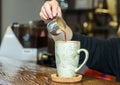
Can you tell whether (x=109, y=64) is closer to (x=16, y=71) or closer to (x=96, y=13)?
(x=16, y=71)

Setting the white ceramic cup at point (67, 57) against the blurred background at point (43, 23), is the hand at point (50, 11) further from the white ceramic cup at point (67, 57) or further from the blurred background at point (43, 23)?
the blurred background at point (43, 23)

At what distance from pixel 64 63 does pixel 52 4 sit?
21cm

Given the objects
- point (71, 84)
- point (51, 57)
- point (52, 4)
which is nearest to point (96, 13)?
point (51, 57)

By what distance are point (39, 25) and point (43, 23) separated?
6 cm

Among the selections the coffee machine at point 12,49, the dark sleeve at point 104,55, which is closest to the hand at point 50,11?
the dark sleeve at point 104,55

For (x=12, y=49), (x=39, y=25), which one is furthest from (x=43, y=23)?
(x=12, y=49)

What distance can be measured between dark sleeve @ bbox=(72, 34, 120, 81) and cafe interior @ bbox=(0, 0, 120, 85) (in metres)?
0.02

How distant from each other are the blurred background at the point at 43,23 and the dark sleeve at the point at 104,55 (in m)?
0.45


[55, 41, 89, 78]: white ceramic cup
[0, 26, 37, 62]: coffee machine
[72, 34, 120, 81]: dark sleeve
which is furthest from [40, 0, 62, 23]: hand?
[0, 26, 37, 62]: coffee machine

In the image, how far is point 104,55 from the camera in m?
1.07

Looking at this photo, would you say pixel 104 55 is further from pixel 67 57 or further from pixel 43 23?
pixel 43 23

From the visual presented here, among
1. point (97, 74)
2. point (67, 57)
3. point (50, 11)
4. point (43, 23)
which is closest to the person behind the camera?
point (67, 57)

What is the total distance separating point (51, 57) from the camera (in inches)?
64.3

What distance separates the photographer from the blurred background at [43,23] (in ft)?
6.14
